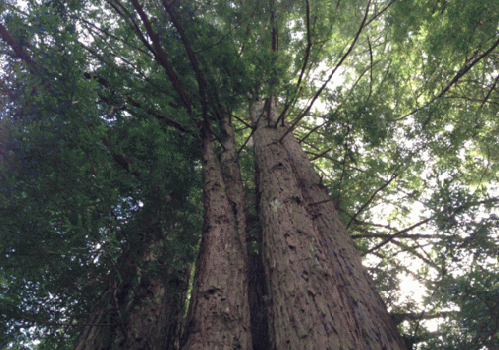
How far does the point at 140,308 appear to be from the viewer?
2963 mm

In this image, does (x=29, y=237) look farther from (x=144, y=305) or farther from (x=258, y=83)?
(x=258, y=83)

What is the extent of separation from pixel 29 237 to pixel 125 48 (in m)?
3.68

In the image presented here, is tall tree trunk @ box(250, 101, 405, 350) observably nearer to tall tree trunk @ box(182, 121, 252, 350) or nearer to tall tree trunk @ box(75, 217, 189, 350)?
tall tree trunk @ box(182, 121, 252, 350)

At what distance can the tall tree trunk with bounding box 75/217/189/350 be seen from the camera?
226 cm

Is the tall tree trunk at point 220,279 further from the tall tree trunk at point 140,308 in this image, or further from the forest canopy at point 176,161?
the tall tree trunk at point 140,308

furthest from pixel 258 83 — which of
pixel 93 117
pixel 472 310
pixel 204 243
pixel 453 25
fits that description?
pixel 472 310

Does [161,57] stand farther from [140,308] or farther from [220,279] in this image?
[140,308]

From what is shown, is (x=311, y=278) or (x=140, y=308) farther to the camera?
(x=140, y=308)

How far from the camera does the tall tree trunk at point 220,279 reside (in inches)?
58.9

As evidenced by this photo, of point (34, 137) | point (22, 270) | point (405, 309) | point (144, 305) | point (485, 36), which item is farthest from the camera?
point (144, 305)

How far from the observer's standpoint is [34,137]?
75.2 inches

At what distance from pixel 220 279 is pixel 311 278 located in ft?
2.29

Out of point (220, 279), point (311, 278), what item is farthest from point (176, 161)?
point (311, 278)

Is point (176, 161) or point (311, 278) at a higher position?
point (176, 161)
